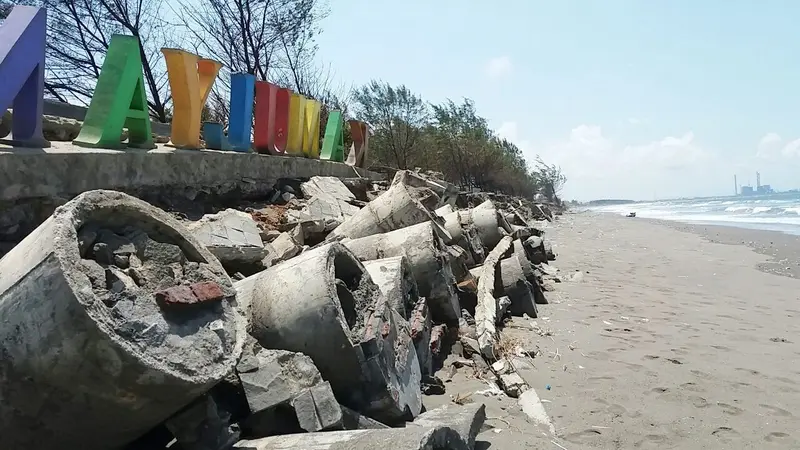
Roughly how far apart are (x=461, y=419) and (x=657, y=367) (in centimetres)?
264

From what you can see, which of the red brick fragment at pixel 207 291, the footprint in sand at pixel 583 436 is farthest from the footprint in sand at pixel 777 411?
the red brick fragment at pixel 207 291

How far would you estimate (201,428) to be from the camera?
7.63ft

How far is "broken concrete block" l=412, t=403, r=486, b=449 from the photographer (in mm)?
3090

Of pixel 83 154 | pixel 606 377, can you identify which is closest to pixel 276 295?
pixel 83 154

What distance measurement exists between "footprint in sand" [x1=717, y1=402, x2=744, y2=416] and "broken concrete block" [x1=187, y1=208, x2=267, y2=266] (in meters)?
3.71

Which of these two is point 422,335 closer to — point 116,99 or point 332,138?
point 116,99

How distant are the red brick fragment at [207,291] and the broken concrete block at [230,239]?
7.24 ft

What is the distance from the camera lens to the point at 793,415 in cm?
414

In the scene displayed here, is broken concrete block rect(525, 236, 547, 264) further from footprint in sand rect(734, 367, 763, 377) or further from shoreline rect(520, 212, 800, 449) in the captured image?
footprint in sand rect(734, 367, 763, 377)

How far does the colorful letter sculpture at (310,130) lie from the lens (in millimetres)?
10766

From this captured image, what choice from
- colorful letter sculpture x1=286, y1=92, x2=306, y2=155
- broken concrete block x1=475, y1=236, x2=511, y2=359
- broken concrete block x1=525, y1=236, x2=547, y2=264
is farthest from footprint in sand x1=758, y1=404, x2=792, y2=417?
colorful letter sculpture x1=286, y1=92, x2=306, y2=155

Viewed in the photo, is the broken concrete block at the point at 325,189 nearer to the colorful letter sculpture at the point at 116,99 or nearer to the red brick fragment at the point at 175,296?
the colorful letter sculpture at the point at 116,99

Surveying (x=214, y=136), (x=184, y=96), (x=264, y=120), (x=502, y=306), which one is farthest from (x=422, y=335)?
(x=264, y=120)

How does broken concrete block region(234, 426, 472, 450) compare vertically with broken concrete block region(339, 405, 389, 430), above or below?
above
